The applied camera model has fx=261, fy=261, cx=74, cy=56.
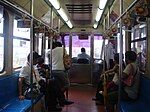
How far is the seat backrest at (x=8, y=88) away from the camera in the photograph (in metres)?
4.69

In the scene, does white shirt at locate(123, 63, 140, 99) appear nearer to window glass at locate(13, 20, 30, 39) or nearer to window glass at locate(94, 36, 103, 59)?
window glass at locate(13, 20, 30, 39)

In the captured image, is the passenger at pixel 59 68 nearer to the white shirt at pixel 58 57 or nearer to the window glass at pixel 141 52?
the white shirt at pixel 58 57

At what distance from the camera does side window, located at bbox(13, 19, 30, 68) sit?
5902 millimetres

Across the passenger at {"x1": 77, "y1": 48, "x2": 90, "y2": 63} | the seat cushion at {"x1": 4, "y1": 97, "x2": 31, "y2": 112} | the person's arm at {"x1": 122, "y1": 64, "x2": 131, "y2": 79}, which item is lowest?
the seat cushion at {"x1": 4, "y1": 97, "x2": 31, "y2": 112}

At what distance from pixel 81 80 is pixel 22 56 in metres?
5.95

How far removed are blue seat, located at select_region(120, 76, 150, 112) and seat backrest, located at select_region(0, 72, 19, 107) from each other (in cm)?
214

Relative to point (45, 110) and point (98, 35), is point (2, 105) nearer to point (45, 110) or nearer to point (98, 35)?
point (45, 110)

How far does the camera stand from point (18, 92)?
18.7 ft

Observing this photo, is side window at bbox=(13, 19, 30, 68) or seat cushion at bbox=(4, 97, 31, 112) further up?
side window at bbox=(13, 19, 30, 68)

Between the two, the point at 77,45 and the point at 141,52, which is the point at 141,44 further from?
the point at 77,45

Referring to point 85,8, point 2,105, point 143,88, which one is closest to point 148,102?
point 143,88

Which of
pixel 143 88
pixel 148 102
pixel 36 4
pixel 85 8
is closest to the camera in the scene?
pixel 148 102

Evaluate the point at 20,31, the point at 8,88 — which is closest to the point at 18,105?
the point at 8,88

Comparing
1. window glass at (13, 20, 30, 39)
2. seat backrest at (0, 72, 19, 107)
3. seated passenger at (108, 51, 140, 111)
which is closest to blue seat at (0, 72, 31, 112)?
seat backrest at (0, 72, 19, 107)
